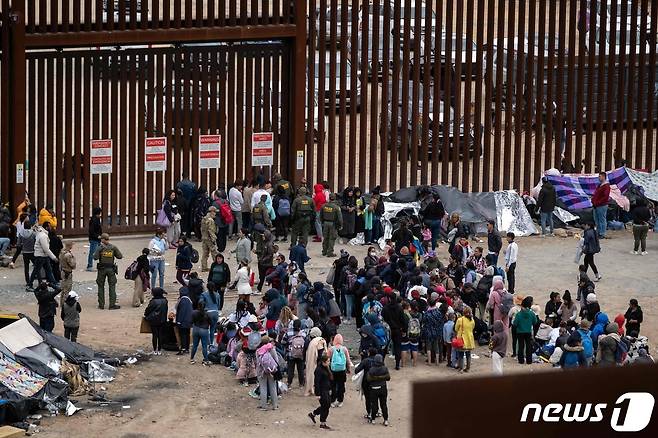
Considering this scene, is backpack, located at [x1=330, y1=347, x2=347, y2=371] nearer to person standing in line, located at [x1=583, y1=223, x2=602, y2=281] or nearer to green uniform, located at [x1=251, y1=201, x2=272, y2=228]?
person standing in line, located at [x1=583, y1=223, x2=602, y2=281]

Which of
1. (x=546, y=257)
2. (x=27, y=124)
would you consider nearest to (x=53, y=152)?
(x=27, y=124)

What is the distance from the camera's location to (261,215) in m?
27.4

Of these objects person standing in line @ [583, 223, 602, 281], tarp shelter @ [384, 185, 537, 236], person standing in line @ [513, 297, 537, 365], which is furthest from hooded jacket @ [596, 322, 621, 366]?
tarp shelter @ [384, 185, 537, 236]

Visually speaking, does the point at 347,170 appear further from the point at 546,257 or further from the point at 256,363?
the point at 256,363

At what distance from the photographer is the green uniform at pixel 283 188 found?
28578 mm

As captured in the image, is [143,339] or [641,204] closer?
[143,339]

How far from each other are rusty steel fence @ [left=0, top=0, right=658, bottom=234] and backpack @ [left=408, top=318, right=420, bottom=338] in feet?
31.8

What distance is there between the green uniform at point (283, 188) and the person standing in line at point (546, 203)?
5.26 m

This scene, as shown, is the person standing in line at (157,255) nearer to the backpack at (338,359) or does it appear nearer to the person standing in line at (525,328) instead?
the backpack at (338,359)

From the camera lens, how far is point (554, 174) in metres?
30.8

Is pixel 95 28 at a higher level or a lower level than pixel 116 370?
higher

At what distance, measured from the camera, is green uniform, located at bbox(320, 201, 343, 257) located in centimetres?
2714

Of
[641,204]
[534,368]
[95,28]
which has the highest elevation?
[95,28]

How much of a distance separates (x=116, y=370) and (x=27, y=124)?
9718 mm
